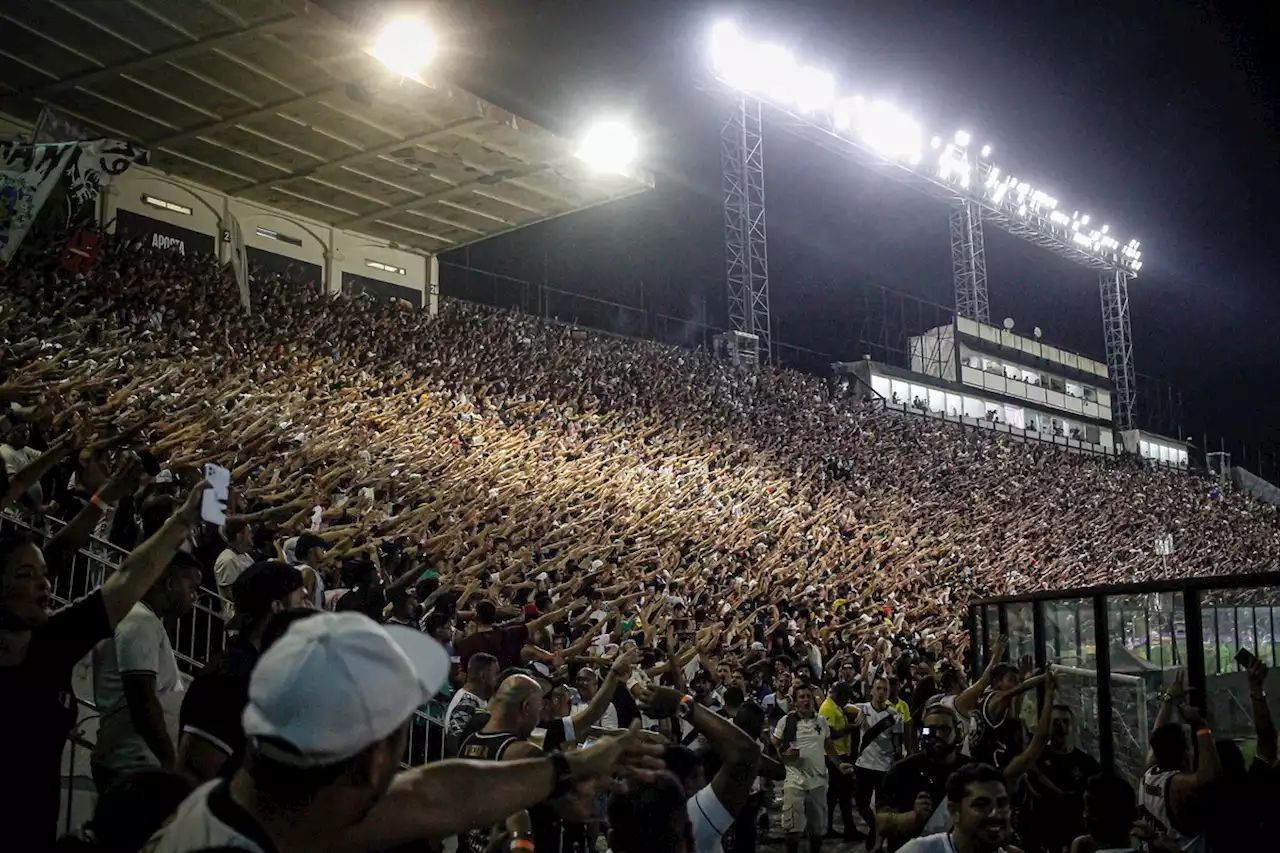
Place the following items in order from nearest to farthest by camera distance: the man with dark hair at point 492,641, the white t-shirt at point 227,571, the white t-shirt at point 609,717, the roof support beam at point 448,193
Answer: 1. the white t-shirt at point 227,571
2. the man with dark hair at point 492,641
3. the white t-shirt at point 609,717
4. the roof support beam at point 448,193

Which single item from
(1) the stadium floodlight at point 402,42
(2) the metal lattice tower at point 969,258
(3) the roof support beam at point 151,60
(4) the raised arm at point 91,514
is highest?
(2) the metal lattice tower at point 969,258

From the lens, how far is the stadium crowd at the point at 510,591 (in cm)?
222

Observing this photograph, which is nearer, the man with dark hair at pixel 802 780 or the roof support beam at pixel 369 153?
the man with dark hair at pixel 802 780

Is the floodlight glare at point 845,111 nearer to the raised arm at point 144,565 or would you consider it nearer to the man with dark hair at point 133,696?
the man with dark hair at point 133,696

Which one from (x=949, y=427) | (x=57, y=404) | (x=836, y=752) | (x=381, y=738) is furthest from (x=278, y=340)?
(x=949, y=427)

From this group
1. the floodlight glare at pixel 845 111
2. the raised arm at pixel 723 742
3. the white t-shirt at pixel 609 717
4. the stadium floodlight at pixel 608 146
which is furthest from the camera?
the floodlight glare at pixel 845 111

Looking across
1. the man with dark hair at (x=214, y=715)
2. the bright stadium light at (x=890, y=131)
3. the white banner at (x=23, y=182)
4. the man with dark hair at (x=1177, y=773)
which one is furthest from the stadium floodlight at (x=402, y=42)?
the bright stadium light at (x=890, y=131)

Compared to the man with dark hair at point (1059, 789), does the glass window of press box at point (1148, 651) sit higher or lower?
higher

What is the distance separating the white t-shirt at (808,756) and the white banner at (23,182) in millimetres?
11284

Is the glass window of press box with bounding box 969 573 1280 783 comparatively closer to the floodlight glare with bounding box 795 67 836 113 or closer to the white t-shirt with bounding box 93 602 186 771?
the white t-shirt with bounding box 93 602 186 771

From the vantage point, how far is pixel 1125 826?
3.94m

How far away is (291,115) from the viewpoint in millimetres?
19047

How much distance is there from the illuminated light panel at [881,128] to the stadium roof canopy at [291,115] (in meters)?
8.44

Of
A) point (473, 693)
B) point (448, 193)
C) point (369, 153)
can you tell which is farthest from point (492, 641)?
point (448, 193)
